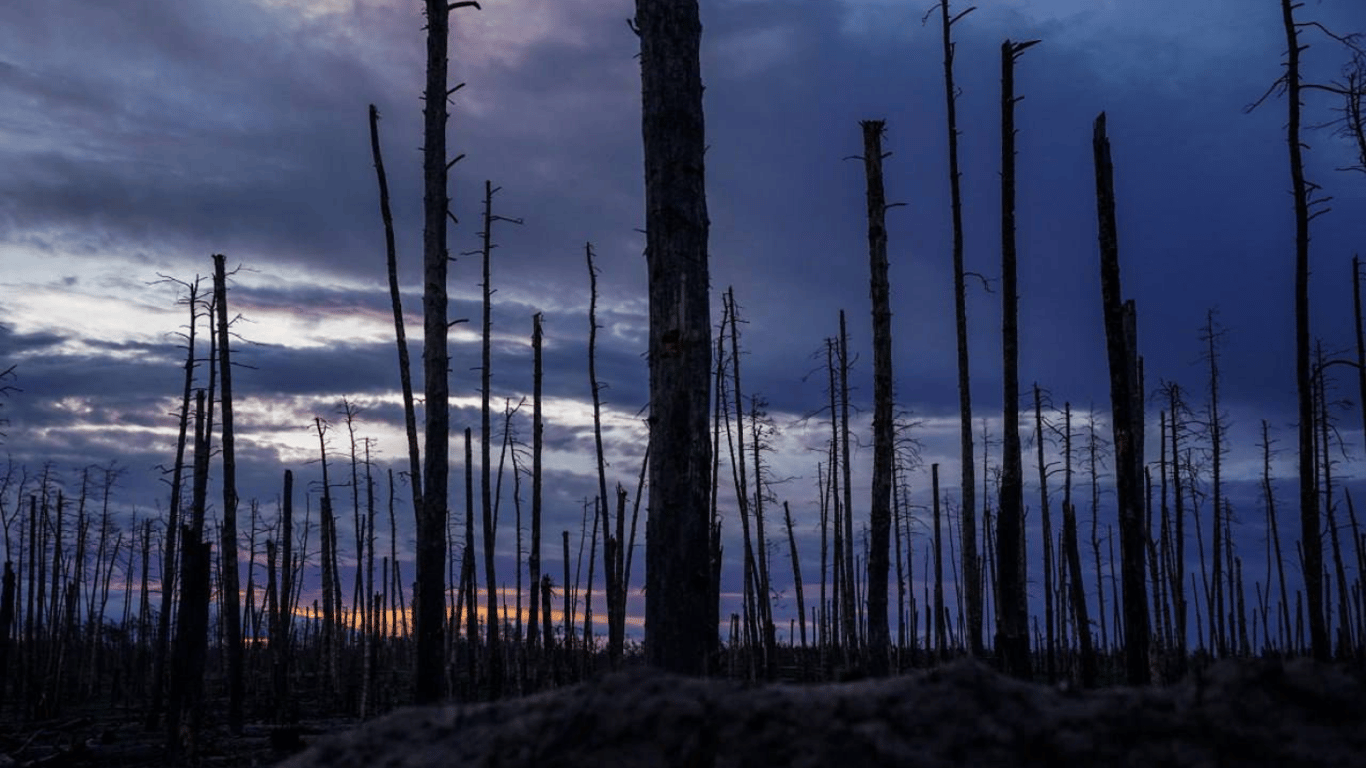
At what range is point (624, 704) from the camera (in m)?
3.05

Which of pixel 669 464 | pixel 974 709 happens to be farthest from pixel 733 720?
pixel 669 464

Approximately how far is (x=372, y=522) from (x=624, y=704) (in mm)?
32756

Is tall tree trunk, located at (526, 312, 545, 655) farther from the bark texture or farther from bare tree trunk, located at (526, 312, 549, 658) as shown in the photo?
the bark texture

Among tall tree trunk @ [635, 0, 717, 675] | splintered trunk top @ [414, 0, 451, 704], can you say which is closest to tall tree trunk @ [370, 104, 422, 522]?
splintered trunk top @ [414, 0, 451, 704]

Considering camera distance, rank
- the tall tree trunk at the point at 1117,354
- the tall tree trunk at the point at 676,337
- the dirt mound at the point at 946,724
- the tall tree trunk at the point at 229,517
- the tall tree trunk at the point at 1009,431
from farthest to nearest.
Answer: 1. the tall tree trunk at the point at 229,517
2. the tall tree trunk at the point at 1009,431
3. the tall tree trunk at the point at 1117,354
4. the tall tree trunk at the point at 676,337
5. the dirt mound at the point at 946,724

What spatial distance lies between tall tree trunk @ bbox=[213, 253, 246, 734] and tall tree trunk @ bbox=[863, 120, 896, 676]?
37.7ft

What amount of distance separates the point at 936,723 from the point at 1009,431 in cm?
1206

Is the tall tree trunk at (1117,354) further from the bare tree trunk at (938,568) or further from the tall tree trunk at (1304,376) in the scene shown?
the bare tree trunk at (938,568)

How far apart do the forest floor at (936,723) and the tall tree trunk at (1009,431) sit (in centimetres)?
1076

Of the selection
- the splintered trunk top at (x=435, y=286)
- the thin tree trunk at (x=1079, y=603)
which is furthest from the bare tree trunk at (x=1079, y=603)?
the splintered trunk top at (x=435, y=286)

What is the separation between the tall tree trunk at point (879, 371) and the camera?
14.2 metres

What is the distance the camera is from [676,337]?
6387 millimetres

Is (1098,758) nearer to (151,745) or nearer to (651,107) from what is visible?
(651,107)

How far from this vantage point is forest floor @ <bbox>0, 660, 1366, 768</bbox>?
8.77 feet
